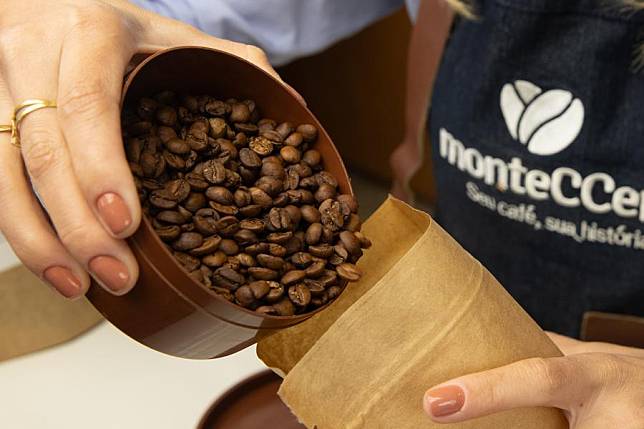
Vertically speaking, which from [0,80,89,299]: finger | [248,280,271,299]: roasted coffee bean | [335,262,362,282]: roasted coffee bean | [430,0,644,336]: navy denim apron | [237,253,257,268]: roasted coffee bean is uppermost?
[237,253,257,268]: roasted coffee bean

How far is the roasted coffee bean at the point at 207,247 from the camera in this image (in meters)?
0.60

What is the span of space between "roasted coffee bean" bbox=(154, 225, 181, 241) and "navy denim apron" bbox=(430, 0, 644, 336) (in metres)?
0.57

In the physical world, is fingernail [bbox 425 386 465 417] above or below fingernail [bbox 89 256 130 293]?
below

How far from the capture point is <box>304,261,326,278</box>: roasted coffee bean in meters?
0.63

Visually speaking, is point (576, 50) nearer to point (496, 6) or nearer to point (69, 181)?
point (496, 6)

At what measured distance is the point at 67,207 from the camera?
23.0 inches

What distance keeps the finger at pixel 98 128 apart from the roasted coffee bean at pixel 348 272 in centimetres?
17

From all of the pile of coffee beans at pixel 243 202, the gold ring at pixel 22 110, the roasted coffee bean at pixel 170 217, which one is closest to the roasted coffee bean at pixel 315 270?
the pile of coffee beans at pixel 243 202

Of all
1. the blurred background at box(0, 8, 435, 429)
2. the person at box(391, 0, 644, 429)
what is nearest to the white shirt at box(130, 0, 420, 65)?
the person at box(391, 0, 644, 429)

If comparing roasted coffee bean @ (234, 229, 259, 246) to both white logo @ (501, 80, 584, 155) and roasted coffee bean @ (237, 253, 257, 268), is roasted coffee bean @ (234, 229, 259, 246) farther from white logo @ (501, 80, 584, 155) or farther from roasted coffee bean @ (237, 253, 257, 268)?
white logo @ (501, 80, 584, 155)

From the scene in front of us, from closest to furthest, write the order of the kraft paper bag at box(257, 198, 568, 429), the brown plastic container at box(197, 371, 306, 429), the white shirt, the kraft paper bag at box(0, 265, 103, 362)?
the kraft paper bag at box(257, 198, 568, 429) < the brown plastic container at box(197, 371, 306, 429) < the kraft paper bag at box(0, 265, 103, 362) < the white shirt

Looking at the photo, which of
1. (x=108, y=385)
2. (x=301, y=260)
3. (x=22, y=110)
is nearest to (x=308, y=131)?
(x=301, y=260)

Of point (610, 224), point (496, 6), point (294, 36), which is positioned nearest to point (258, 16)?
point (294, 36)

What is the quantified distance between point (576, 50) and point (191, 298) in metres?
0.65
